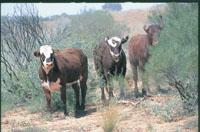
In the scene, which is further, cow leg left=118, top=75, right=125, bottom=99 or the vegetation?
cow leg left=118, top=75, right=125, bottom=99

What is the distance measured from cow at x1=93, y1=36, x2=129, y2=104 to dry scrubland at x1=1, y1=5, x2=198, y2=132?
42.3 inches

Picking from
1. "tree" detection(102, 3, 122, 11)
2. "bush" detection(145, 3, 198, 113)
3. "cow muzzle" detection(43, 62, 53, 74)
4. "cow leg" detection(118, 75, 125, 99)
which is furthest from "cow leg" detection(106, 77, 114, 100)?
"tree" detection(102, 3, 122, 11)

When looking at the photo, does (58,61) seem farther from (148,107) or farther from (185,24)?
(185,24)

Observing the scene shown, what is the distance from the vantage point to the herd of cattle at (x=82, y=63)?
1138cm

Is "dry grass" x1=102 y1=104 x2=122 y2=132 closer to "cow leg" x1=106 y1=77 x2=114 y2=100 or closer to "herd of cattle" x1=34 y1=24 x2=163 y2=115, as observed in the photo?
"herd of cattle" x1=34 y1=24 x2=163 y2=115

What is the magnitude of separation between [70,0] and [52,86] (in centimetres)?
263

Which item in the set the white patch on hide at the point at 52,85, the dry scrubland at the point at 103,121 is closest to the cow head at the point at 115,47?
the dry scrubland at the point at 103,121

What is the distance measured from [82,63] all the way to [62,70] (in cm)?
135

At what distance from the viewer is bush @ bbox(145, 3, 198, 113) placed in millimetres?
8969

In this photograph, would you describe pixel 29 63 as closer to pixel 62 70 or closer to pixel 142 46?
pixel 62 70

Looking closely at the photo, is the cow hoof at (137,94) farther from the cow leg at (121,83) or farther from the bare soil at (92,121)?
the bare soil at (92,121)

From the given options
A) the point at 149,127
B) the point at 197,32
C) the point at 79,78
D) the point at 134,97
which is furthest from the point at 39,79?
the point at 197,32

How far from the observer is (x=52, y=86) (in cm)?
1147

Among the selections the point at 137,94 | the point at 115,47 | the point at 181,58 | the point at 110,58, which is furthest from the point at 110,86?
the point at 181,58
